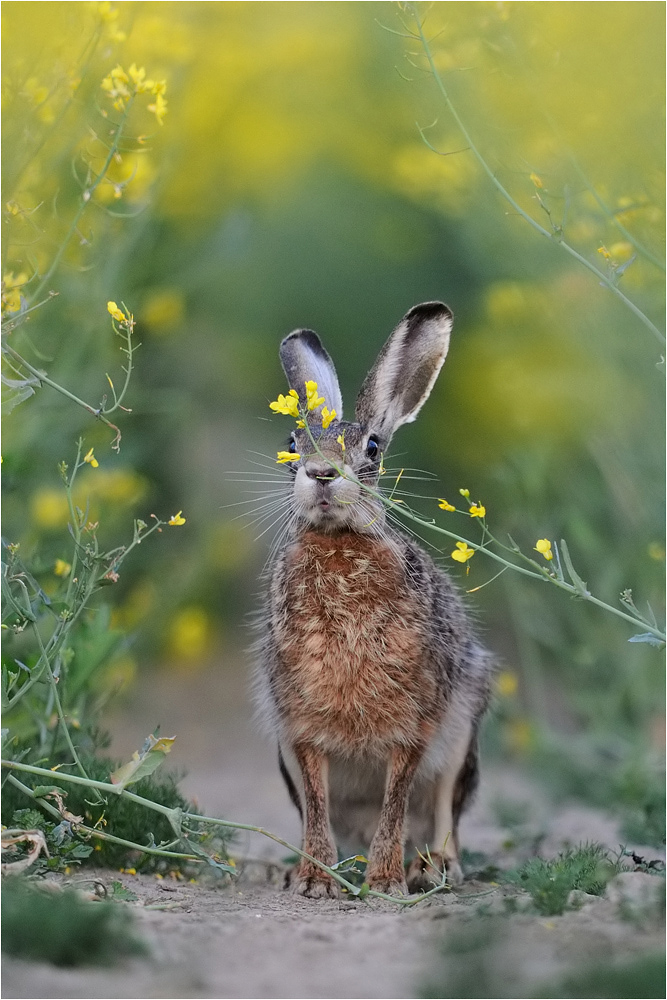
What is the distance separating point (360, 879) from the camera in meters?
5.74

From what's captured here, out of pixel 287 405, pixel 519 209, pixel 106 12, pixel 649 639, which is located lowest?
pixel 649 639

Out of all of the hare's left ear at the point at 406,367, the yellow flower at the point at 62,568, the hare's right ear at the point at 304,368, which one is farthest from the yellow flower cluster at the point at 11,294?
the hare's left ear at the point at 406,367

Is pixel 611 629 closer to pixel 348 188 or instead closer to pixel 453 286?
pixel 453 286

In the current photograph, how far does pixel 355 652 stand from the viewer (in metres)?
5.54

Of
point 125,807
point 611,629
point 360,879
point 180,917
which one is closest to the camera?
point 180,917

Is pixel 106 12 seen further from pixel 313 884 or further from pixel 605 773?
pixel 605 773

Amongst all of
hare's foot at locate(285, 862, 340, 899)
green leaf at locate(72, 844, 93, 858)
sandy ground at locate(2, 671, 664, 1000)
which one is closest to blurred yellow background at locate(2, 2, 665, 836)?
green leaf at locate(72, 844, 93, 858)

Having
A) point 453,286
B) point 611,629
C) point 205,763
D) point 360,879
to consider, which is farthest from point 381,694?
point 453,286

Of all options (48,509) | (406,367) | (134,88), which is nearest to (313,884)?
(406,367)

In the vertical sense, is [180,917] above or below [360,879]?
above

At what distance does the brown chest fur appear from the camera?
218 inches

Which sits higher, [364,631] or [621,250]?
[621,250]

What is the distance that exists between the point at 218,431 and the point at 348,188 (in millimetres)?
3115

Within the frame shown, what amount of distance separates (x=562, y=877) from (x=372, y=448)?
2.13 metres
